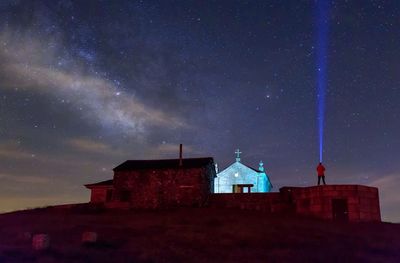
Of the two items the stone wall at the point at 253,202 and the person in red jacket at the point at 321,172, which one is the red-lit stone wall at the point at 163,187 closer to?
the stone wall at the point at 253,202

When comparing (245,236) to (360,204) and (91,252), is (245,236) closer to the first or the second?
(91,252)

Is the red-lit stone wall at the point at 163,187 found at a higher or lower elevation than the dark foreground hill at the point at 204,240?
higher

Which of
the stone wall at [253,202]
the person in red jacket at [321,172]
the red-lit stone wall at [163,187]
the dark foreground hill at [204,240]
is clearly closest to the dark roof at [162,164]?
the red-lit stone wall at [163,187]

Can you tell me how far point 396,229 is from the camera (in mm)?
24109

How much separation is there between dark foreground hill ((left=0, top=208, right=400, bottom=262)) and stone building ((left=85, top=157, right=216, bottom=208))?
8084 millimetres

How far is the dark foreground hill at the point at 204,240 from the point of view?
15539 mm

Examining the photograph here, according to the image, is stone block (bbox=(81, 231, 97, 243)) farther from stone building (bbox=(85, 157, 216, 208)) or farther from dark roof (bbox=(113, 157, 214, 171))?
dark roof (bbox=(113, 157, 214, 171))

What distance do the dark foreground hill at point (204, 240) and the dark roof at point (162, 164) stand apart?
32.5 ft

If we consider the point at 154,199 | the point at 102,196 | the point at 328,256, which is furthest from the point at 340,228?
the point at 102,196

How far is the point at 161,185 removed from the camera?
35.8 meters

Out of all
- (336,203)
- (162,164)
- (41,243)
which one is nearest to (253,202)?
(336,203)

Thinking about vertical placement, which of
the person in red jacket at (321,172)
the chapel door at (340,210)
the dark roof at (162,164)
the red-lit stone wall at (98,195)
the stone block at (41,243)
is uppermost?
the dark roof at (162,164)

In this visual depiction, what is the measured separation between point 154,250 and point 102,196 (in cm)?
2424

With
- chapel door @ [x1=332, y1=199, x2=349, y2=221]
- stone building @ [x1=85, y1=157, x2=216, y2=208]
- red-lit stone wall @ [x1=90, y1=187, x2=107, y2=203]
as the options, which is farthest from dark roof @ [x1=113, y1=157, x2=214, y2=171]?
chapel door @ [x1=332, y1=199, x2=349, y2=221]
